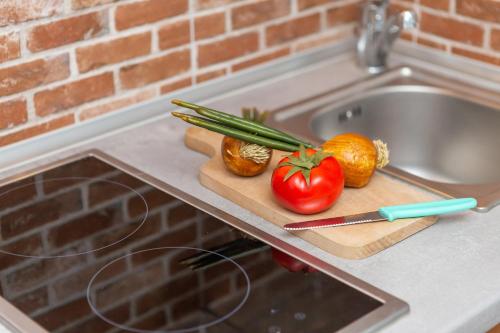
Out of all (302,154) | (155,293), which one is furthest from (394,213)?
(155,293)

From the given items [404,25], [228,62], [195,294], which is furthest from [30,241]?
[404,25]

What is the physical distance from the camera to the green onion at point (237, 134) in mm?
1357

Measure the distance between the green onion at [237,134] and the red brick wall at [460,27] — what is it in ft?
2.15

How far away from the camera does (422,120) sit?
6.12 feet

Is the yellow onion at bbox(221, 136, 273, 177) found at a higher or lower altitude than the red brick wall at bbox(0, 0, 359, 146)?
lower

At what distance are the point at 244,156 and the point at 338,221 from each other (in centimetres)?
19

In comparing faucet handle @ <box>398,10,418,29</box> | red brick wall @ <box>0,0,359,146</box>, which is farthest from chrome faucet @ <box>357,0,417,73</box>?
red brick wall @ <box>0,0,359,146</box>

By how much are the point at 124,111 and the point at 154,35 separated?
16 cm

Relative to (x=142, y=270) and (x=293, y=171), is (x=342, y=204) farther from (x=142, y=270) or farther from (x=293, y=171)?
(x=142, y=270)

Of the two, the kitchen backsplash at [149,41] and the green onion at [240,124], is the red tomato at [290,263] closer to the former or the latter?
the green onion at [240,124]

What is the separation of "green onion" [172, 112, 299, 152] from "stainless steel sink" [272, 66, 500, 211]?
32cm

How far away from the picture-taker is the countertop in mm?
1132

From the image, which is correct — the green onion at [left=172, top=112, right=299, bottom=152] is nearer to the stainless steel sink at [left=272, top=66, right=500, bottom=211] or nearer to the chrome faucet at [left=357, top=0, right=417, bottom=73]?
the stainless steel sink at [left=272, top=66, right=500, bottom=211]

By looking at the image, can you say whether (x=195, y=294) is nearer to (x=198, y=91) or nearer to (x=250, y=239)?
(x=250, y=239)
